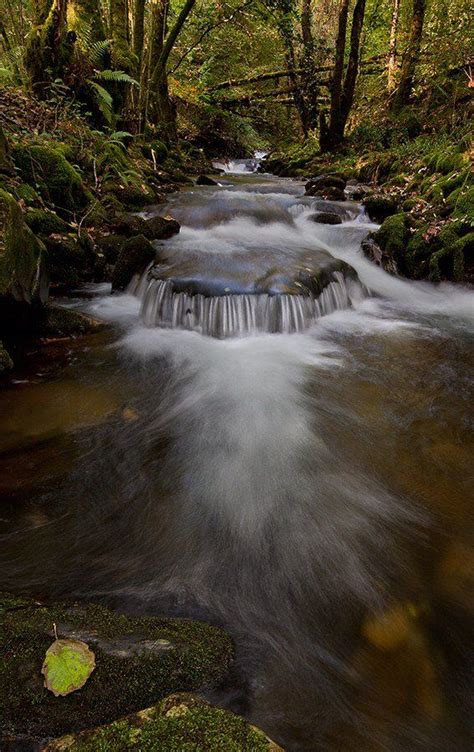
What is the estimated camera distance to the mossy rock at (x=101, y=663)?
1.27 metres

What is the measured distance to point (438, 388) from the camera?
4418mm

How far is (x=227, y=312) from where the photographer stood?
5.67 metres

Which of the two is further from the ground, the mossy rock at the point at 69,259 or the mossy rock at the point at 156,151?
the mossy rock at the point at 156,151

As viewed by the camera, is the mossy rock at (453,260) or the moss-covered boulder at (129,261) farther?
the mossy rock at (453,260)

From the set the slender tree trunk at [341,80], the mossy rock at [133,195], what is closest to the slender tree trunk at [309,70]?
the slender tree trunk at [341,80]

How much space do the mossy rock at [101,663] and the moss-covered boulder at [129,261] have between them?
5.25m

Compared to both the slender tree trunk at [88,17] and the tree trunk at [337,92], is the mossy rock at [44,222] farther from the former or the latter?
the tree trunk at [337,92]

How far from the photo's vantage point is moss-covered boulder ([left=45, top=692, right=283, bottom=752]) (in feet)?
3.79

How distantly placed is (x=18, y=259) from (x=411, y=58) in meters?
13.6

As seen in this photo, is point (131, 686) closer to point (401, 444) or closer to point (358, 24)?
point (401, 444)

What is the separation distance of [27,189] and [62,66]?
4.86 metres

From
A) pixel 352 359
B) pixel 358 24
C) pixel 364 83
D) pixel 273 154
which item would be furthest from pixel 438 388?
pixel 273 154

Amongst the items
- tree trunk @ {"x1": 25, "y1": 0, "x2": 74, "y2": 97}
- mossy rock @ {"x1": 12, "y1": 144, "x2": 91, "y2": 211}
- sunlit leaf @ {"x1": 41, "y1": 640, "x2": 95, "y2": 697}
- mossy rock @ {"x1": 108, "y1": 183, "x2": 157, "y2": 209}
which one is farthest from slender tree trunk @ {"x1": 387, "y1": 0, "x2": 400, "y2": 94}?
sunlit leaf @ {"x1": 41, "y1": 640, "x2": 95, "y2": 697}

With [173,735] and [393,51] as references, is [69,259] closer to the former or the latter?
[173,735]
